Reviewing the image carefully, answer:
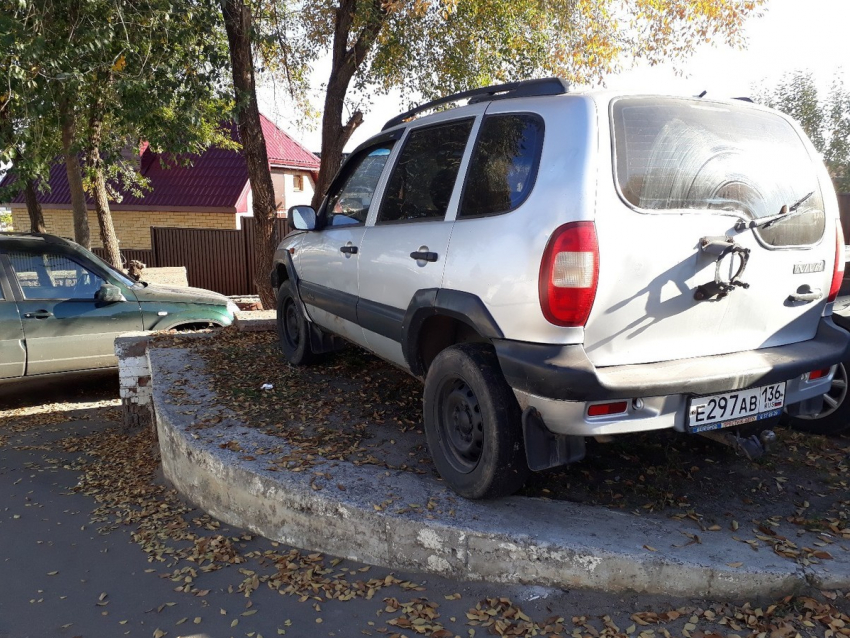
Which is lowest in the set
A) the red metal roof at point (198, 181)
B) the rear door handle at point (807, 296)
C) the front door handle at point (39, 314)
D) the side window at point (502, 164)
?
the front door handle at point (39, 314)

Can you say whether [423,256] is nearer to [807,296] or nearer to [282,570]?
[282,570]

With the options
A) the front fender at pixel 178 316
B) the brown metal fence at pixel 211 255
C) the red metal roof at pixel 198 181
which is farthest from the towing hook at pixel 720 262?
the red metal roof at pixel 198 181

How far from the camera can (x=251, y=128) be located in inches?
390

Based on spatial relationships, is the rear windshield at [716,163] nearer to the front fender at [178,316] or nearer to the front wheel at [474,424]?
the front wheel at [474,424]

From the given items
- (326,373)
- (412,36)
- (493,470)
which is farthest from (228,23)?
(493,470)

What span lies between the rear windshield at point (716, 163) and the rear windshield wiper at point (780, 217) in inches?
0.6

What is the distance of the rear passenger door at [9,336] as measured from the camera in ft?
22.8

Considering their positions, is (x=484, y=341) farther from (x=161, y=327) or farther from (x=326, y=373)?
(x=161, y=327)

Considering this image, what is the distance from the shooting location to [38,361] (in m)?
7.21

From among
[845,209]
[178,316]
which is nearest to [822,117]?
[845,209]

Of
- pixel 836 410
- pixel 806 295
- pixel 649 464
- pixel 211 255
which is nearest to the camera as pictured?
pixel 806 295

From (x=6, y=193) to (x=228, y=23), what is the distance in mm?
5238

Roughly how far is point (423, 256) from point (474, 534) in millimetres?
1449

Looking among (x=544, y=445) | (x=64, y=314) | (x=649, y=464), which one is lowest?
(x=649, y=464)
